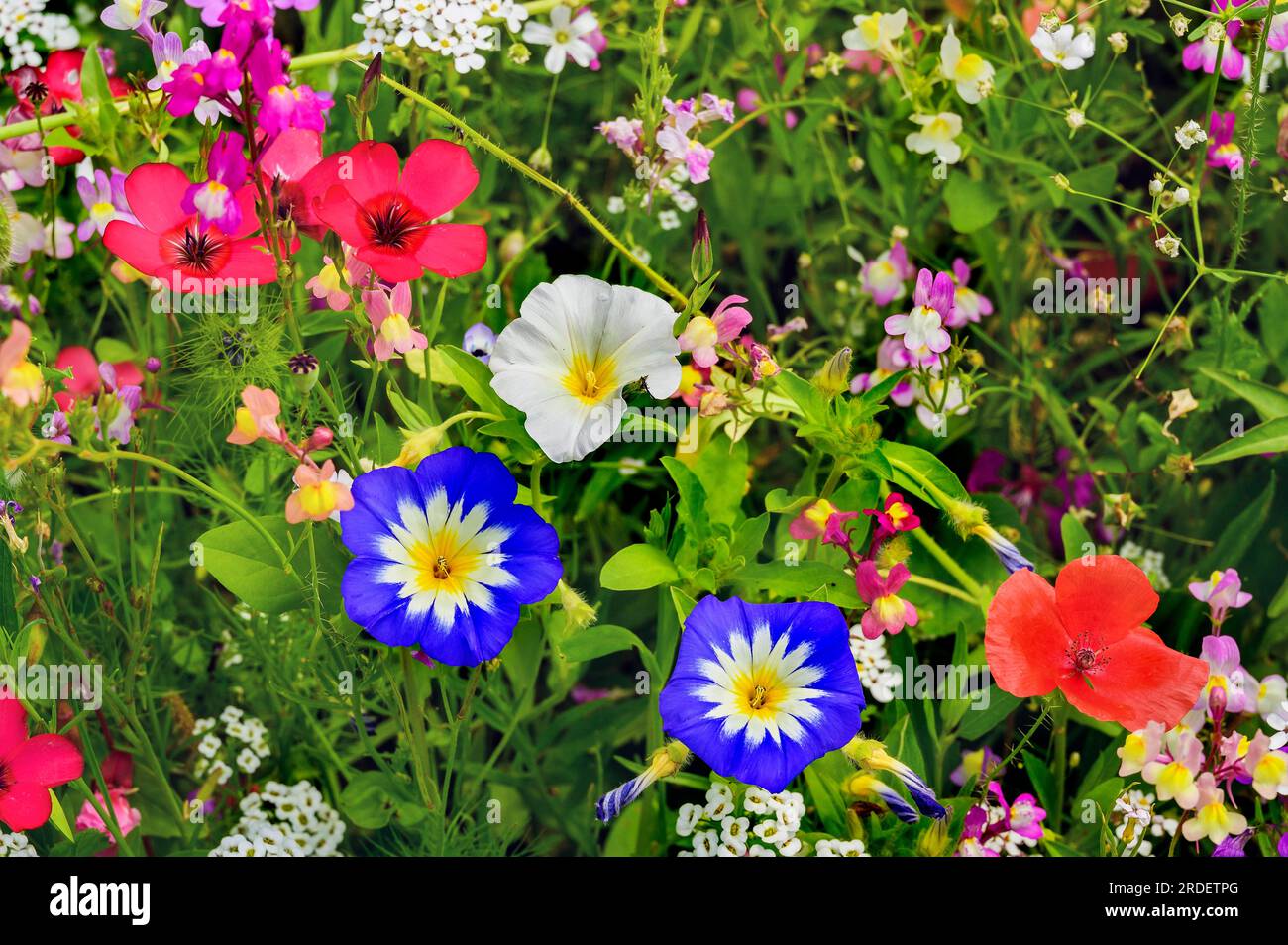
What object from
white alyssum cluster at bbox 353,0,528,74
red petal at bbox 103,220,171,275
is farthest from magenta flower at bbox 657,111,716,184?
red petal at bbox 103,220,171,275

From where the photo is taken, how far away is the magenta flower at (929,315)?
0.90 m

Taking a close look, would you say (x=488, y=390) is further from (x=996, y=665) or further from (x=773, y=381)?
(x=996, y=665)

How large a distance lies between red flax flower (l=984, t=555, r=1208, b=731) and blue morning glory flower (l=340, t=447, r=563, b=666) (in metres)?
0.29

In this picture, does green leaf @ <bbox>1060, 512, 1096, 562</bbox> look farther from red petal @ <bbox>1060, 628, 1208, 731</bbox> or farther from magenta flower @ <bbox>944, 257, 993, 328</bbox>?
magenta flower @ <bbox>944, 257, 993, 328</bbox>

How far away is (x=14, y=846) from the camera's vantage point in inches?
35.9

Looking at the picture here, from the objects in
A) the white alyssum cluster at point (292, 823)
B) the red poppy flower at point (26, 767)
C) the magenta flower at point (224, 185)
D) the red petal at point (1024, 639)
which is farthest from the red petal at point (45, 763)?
the red petal at point (1024, 639)

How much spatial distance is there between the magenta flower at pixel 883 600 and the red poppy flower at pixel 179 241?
0.41 metres

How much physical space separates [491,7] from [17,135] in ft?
1.21

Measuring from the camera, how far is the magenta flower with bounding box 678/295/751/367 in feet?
2.64

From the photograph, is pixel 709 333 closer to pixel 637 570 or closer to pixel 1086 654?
pixel 637 570

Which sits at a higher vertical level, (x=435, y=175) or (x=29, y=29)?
(x=29, y=29)

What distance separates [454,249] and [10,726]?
1.35ft

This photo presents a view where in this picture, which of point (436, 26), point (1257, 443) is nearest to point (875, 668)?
point (1257, 443)

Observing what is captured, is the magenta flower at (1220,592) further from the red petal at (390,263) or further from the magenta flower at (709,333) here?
the red petal at (390,263)
